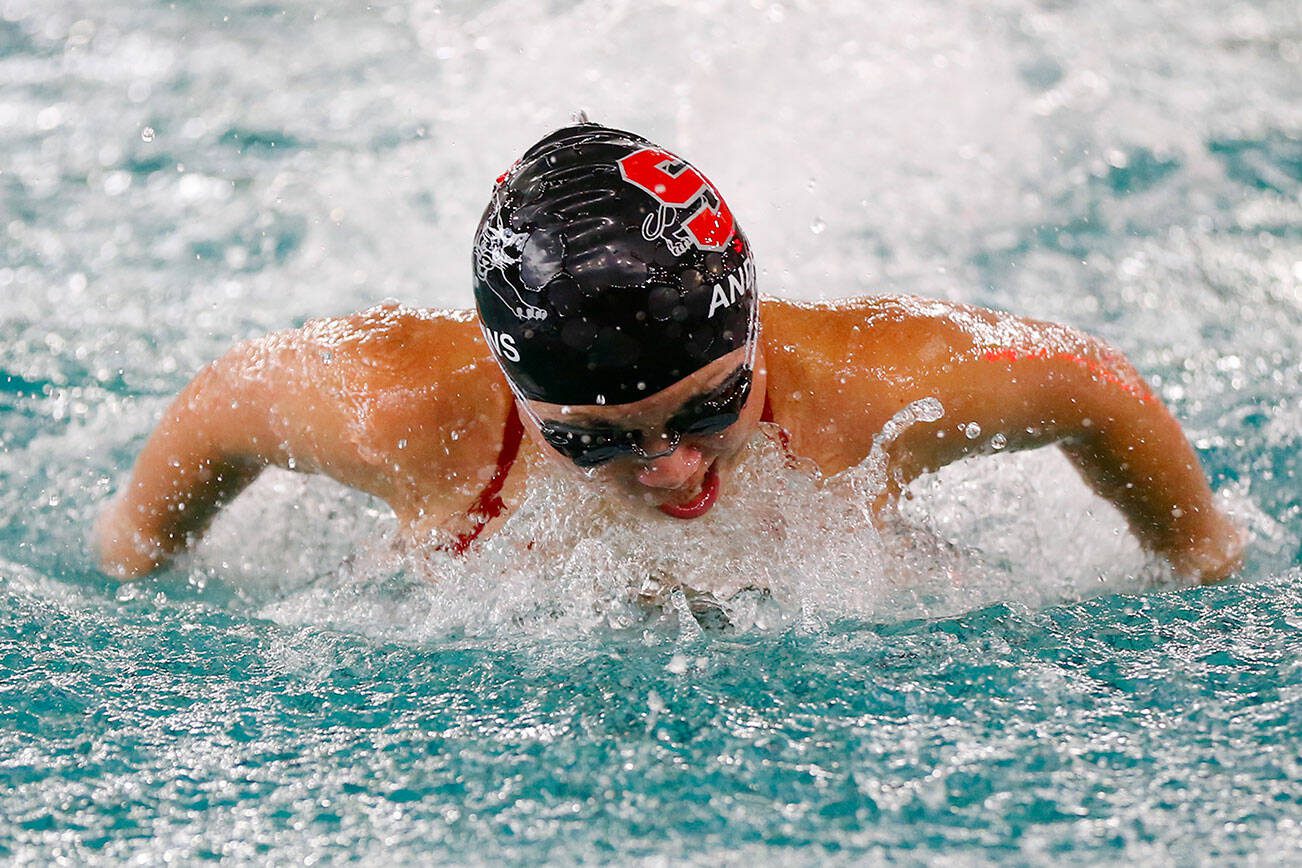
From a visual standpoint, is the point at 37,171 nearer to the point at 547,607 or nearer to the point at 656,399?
the point at 547,607

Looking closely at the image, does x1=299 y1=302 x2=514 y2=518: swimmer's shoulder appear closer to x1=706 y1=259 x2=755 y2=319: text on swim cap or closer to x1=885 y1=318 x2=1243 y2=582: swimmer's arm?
x1=706 y1=259 x2=755 y2=319: text on swim cap

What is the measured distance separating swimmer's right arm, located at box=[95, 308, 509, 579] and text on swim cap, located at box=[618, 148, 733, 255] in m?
0.54

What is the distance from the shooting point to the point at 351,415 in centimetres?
240

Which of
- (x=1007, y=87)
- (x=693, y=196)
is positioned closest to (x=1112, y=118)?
(x=1007, y=87)

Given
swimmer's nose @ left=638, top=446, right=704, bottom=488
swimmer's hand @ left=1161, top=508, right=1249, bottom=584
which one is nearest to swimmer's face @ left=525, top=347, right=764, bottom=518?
swimmer's nose @ left=638, top=446, right=704, bottom=488

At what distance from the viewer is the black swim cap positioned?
1900mm

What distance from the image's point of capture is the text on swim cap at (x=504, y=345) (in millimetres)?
1992

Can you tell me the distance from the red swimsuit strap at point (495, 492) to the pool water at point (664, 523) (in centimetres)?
6

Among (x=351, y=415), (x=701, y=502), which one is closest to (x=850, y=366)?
(x=701, y=502)

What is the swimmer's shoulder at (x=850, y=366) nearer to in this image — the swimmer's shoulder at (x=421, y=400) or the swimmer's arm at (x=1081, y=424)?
the swimmer's arm at (x=1081, y=424)

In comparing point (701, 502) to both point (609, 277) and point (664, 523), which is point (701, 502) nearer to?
point (664, 523)

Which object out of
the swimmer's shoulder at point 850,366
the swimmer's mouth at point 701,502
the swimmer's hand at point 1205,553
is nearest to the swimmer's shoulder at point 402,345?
the swimmer's mouth at point 701,502

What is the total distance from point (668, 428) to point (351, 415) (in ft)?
2.26

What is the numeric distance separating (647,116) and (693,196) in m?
2.78
